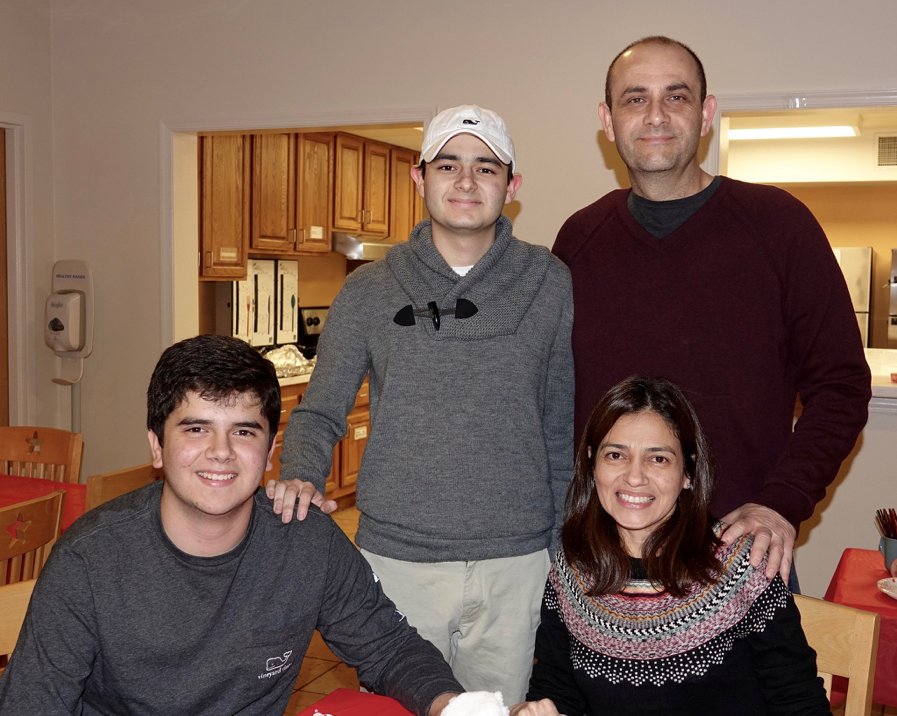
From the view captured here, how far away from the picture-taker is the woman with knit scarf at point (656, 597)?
1.45 meters

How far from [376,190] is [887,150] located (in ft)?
13.3

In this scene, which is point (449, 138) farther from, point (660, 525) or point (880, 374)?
point (880, 374)

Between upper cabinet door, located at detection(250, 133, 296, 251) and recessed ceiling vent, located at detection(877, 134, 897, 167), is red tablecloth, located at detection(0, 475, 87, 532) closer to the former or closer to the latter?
upper cabinet door, located at detection(250, 133, 296, 251)

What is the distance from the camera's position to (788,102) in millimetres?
3275

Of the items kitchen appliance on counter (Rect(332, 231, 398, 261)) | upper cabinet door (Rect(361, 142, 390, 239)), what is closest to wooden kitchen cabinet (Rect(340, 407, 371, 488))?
kitchen appliance on counter (Rect(332, 231, 398, 261))

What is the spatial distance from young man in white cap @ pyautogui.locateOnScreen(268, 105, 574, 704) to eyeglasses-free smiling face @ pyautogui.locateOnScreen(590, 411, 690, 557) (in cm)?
17

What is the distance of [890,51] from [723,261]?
1.98 m

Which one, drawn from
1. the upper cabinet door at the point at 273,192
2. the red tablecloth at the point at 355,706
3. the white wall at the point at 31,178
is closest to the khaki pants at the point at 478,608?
the red tablecloth at the point at 355,706

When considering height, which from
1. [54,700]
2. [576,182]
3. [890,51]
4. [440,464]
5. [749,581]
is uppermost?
[890,51]

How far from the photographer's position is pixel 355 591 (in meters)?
1.54

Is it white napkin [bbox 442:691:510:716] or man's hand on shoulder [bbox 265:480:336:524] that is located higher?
man's hand on shoulder [bbox 265:480:336:524]

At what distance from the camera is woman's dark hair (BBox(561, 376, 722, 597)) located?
153 centimetres

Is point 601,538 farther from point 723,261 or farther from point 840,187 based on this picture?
point 840,187

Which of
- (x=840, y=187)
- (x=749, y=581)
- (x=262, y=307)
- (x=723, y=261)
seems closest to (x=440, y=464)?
(x=749, y=581)
